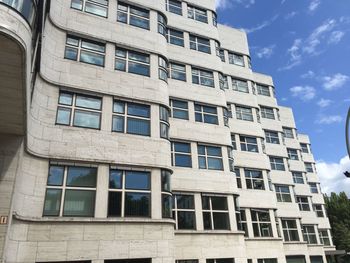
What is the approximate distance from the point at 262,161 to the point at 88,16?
17.3m

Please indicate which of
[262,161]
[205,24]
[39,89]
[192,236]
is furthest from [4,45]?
[262,161]

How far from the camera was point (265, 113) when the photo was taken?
106ft

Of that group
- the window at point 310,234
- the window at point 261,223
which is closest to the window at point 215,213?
the window at point 261,223

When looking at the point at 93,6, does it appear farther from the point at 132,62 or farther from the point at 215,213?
the point at 215,213

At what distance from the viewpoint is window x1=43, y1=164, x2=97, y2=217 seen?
12780mm

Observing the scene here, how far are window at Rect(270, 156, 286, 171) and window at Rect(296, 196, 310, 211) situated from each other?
6.10 m

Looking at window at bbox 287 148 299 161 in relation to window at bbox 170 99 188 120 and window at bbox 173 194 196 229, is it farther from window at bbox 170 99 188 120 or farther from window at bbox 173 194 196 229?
window at bbox 173 194 196 229

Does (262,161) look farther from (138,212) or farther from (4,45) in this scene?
(4,45)

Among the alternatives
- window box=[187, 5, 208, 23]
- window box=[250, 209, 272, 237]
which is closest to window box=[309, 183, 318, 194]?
window box=[250, 209, 272, 237]

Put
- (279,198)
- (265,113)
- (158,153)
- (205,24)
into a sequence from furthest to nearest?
(265,113) < (279,198) < (205,24) < (158,153)

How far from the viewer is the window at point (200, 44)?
2308 cm

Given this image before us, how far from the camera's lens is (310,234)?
32062mm

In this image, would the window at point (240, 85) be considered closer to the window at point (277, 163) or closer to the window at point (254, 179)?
Result: the window at point (254, 179)

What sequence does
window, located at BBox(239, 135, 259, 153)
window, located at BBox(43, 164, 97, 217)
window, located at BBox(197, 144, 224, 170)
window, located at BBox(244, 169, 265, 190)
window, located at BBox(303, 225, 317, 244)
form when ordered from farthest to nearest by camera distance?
window, located at BBox(303, 225, 317, 244)
window, located at BBox(239, 135, 259, 153)
window, located at BBox(244, 169, 265, 190)
window, located at BBox(197, 144, 224, 170)
window, located at BBox(43, 164, 97, 217)
